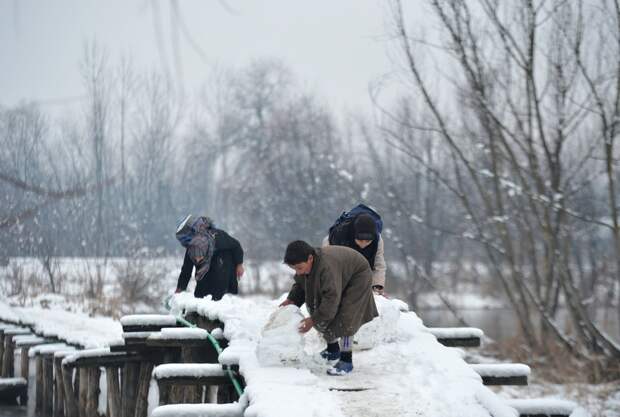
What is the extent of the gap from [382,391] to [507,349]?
12.3m

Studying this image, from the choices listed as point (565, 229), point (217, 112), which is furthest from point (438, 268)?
point (565, 229)

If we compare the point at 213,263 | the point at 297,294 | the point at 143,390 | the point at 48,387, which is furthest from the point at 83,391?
the point at 297,294

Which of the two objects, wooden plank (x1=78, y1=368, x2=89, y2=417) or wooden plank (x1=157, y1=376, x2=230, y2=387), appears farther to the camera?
wooden plank (x1=78, y1=368, x2=89, y2=417)

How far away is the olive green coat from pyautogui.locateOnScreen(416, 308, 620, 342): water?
14726 mm

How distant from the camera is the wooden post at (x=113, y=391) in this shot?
9.84 m

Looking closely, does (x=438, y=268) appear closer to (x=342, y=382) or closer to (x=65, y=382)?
(x=65, y=382)

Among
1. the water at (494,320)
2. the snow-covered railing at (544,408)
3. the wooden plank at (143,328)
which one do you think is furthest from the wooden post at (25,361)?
the water at (494,320)

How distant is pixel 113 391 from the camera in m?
9.98

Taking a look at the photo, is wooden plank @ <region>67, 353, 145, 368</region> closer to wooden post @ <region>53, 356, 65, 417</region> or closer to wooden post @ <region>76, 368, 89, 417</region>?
wooden post @ <region>76, 368, 89, 417</region>

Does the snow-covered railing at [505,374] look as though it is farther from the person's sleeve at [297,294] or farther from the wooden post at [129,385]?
the wooden post at [129,385]

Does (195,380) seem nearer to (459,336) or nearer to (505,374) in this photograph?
(505,374)

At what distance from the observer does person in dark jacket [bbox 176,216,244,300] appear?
27.4 feet

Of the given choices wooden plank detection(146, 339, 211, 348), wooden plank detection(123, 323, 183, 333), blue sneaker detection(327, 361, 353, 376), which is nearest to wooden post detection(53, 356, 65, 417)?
wooden plank detection(123, 323, 183, 333)

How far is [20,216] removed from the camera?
108 inches
